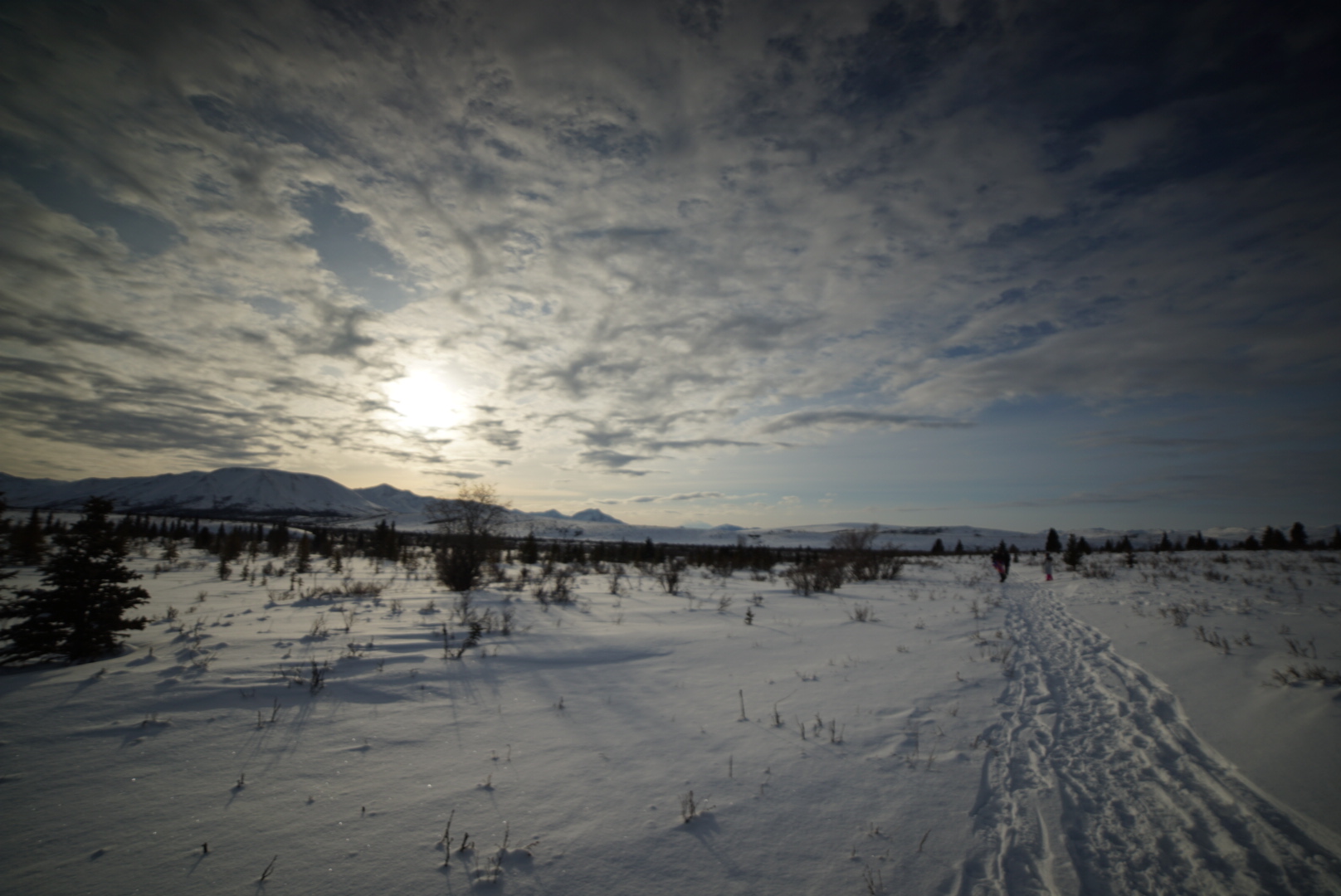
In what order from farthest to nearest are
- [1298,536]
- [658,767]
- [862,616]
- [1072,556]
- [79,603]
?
[1298,536]
[1072,556]
[862,616]
[79,603]
[658,767]

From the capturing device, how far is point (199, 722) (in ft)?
13.6

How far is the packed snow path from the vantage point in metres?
2.94

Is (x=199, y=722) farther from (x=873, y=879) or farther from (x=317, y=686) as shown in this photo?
(x=873, y=879)

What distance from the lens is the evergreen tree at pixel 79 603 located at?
18.2ft

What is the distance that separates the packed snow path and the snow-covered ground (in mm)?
22

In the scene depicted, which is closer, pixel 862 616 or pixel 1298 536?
pixel 862 616

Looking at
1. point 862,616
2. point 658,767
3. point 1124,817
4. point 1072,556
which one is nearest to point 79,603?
point 658,767

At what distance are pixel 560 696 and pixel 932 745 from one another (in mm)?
3962

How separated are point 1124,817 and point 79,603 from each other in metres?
10.9

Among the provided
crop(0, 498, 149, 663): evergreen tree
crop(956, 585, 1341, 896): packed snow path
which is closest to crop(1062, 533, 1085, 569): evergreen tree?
crop(956, 585, 1341, 896): packed snow path

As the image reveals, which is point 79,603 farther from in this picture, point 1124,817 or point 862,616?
point 862,616

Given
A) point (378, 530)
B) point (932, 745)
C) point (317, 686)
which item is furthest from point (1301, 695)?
point (378, 530)

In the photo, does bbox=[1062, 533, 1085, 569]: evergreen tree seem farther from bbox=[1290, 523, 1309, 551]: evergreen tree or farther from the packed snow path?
the packed snow path

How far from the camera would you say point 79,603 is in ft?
19.3
